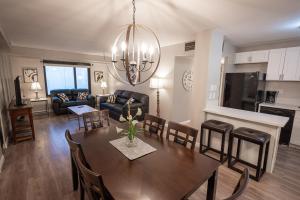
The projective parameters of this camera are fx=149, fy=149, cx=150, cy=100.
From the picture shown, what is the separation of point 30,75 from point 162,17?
17.8 feet

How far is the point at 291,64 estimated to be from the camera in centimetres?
330

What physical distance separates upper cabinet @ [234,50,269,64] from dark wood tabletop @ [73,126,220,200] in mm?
3439

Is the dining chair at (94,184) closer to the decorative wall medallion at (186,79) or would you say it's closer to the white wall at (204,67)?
the white wall at (204,67)

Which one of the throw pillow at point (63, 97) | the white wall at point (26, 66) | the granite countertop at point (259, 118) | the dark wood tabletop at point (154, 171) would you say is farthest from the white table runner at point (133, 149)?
the white wall at point (26, 66)

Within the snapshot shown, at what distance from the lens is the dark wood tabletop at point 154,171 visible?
3.31 ft

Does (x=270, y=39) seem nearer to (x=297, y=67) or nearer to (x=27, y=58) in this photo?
(x=297, y=67)

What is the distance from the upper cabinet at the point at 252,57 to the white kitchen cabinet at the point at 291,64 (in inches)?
14.9

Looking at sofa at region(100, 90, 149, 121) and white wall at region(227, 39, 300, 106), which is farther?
sofa at region(100, 90, 149, 121)

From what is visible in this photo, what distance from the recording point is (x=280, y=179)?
2.25 metres

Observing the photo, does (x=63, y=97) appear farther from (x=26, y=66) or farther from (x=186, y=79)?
(x=186, y=79)

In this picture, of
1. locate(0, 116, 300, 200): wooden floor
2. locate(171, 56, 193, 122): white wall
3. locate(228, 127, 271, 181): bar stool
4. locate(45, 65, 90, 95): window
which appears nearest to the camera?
locate(0, 116, 300, 200): wooden floor

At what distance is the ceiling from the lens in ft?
6.37

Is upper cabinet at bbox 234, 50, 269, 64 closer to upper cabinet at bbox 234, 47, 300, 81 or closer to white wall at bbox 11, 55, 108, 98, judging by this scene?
upper cabinet at bbox 234, 47, 300, 81

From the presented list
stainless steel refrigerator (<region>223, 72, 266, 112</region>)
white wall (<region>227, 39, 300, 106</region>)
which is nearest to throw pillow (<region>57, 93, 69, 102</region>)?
stainless steel refrigerator (<region>223, 72, 266, 112</region>)
